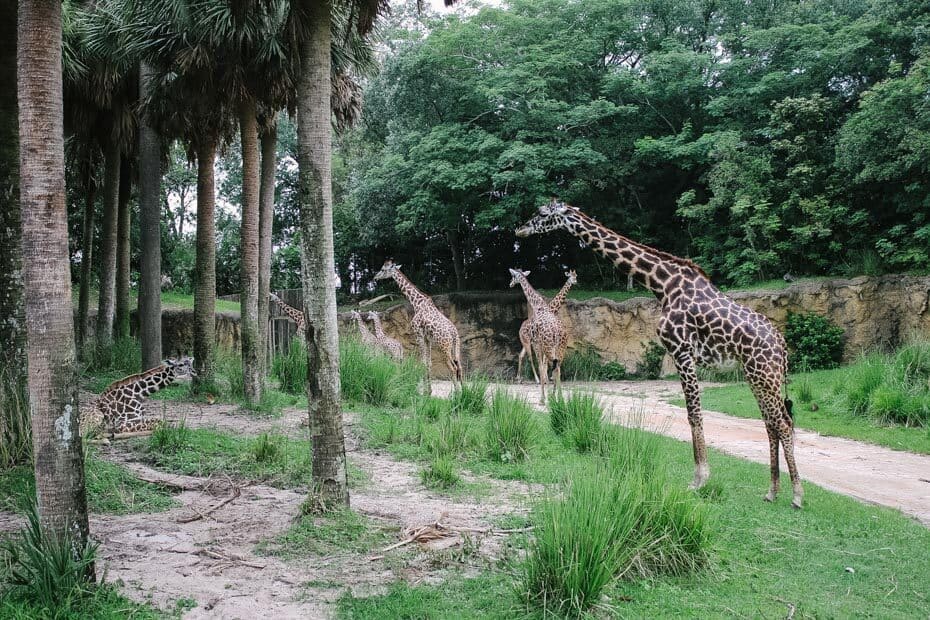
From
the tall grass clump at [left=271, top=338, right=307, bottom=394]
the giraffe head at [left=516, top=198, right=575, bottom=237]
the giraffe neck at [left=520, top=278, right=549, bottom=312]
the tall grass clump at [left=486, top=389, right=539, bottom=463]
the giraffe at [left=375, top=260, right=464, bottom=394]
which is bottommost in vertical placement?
the tall grass clump at [left=486, top=389, right=539, bottom=463]

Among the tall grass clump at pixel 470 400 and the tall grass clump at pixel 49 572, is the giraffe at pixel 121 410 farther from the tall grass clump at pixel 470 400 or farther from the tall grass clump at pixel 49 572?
the tall grass clump at pixel 49 572

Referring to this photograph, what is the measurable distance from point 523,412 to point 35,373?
5.97 metres

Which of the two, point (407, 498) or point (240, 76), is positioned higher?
point (240, 76)

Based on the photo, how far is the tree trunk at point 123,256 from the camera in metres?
17.3

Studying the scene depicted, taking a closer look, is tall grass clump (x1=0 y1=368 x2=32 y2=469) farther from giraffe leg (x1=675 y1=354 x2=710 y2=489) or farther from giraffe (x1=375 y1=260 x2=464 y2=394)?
giraffe (x1=375 y1=260 x2=464 y2=394)

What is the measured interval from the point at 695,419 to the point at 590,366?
13622 millimetres

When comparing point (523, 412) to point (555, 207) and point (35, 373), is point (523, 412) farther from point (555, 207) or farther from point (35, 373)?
point (35, 373)

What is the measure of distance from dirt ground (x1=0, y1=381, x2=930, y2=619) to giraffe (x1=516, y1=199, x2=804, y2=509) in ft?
4.56

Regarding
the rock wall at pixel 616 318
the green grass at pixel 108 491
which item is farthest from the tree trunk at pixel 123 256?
the green grass at pixel 108 491

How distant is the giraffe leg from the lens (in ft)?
24.5

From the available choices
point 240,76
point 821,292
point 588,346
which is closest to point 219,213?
point 588,346

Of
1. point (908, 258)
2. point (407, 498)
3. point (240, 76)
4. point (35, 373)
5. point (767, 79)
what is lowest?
point (407, 498)

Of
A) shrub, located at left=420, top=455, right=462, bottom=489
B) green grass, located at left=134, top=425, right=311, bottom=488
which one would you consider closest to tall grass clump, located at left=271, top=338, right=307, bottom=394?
green grass, located at left=134, top=425, right=311, bottom=488

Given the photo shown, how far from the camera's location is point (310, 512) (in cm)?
612
